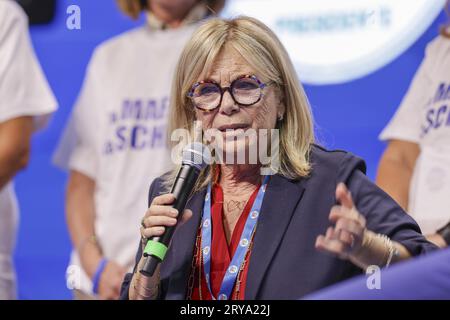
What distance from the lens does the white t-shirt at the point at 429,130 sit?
275cm

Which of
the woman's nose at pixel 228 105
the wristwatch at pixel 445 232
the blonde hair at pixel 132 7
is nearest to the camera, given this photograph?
the woman's nose at pixel 228 105

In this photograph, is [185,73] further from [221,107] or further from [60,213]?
[60,213]

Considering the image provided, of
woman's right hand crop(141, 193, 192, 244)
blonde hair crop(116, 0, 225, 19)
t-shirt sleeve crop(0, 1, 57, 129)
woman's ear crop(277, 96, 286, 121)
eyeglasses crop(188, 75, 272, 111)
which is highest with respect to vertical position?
blonde hair crop(116, 0, 225, 19)

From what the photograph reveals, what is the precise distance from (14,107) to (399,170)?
61.8 inches

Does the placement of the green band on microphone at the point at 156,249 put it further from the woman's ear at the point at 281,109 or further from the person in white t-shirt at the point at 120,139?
the person in white t-shirt at the point at 120,139

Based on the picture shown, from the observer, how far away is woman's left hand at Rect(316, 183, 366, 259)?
1.72 metres

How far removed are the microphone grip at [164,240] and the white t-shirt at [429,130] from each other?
1155 millimetres

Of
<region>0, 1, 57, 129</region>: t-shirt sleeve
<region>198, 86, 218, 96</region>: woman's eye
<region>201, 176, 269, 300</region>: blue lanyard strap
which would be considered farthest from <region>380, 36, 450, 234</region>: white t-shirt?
<region>0, 1, 57, 129</region>: t-shirt sleeve

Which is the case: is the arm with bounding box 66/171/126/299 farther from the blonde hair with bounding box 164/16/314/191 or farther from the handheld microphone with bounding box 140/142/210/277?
the handheld microphone with bounding box 140/142/210/277

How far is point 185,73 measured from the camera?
2.11 m

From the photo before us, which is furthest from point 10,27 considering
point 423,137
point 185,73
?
point 423,137

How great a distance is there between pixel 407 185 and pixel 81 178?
131cm

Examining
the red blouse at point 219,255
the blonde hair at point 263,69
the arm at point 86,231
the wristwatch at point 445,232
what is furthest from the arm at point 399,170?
the arm at point 86,231

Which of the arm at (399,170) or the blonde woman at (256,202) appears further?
the arm at (399,170)
